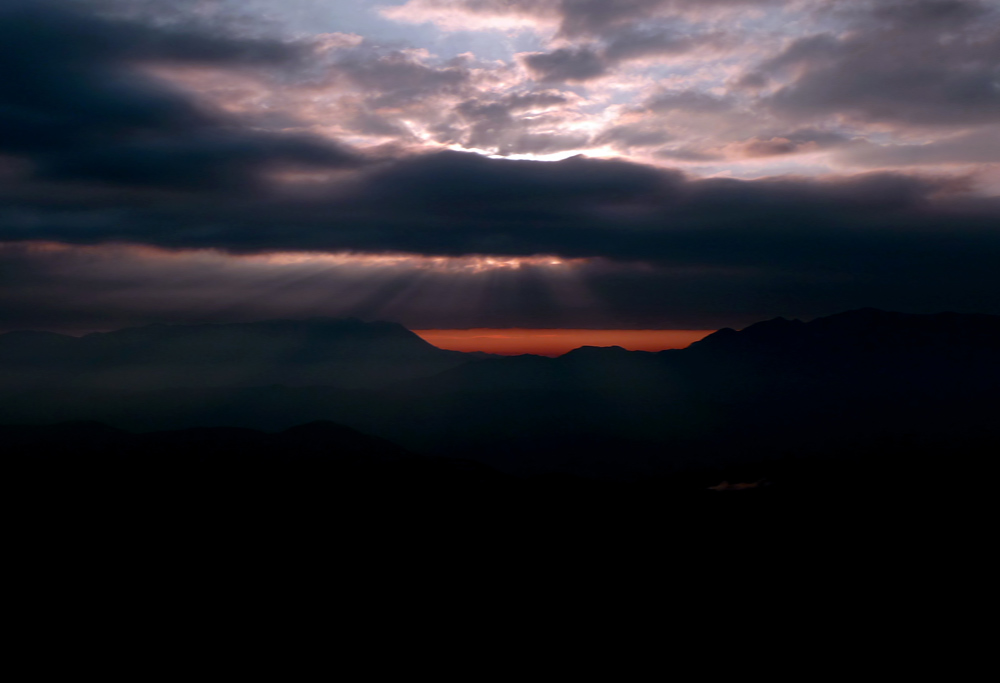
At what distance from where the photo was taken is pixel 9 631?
64.2 metres

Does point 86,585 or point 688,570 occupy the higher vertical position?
point 688,570

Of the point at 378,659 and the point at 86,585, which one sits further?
the point at 86,585

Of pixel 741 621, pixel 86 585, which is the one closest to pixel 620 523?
pixel 741 621

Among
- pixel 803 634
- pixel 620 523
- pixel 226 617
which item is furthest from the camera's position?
pixel 620 523

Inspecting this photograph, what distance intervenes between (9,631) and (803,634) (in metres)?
82.3

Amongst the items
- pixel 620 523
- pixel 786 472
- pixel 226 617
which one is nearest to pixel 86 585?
pixel 226 617

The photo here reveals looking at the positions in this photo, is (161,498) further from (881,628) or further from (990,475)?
(990,475)

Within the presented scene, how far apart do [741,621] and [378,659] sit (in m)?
33.8

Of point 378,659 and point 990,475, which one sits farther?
point 990,475

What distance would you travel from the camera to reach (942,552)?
65.9 meters

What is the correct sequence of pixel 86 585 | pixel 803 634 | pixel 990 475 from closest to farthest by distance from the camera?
1. pixel 803 634
2. pixel 86 585
3. pixel 990 475

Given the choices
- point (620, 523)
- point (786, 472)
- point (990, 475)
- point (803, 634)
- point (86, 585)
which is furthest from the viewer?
point (786, 472)

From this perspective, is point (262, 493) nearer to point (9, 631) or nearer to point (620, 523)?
point (9, 631)

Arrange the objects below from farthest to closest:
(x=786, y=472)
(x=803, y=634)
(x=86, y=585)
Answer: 1. (x=786, y=472)
2. (x=86, y=585)
3. (x=803, y=634)
